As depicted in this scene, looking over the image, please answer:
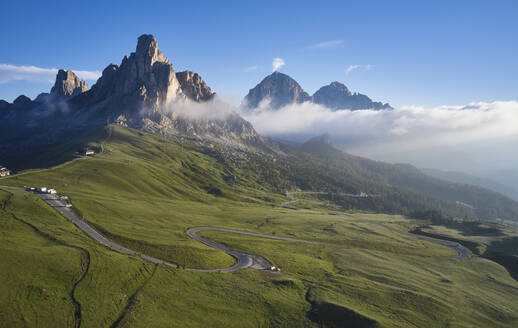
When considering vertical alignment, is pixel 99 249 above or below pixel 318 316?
above

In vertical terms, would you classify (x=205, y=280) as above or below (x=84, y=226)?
below

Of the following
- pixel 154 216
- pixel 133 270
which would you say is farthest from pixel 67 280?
pixel 154 216

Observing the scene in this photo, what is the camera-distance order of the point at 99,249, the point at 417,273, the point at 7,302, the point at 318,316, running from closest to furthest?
the point at 7,302 < the point at 318,316 < the point at 99,249 < the point at 417,273

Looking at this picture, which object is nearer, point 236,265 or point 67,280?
point 67,280

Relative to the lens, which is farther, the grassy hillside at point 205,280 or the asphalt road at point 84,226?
the asphalt road at point 84,226

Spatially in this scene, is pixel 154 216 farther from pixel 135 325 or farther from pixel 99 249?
pixel 135 325

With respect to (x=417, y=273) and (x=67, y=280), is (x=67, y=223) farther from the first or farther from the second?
(x=417, y=273)

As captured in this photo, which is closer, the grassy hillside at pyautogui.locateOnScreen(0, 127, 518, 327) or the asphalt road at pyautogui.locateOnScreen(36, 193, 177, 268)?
the grassy hillside at pyautogui.locateOnScreen(0, 127, 518, 327)

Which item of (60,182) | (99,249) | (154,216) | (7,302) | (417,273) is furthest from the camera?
(60,182)

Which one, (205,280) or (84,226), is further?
(84,226)
